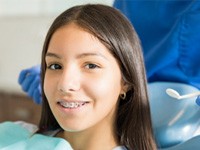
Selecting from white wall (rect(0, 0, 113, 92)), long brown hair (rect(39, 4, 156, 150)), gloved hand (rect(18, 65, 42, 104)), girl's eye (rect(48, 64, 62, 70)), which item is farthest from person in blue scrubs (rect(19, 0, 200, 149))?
white wall (rect(0, 0, 113, 92))

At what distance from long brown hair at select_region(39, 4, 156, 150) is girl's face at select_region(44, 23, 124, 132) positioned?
0.06ft

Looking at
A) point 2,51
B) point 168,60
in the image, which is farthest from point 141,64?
point 2,51

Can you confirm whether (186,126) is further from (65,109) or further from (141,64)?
(65,109)

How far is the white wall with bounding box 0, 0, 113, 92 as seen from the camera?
2.10 m

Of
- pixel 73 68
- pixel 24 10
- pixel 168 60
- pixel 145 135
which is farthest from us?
pixel 24 10

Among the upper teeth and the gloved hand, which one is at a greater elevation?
the upper teeth

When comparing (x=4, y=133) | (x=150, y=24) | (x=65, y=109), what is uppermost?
(x=150, y=24)

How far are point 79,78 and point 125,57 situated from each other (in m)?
0.12

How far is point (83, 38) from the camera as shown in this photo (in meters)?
0.72

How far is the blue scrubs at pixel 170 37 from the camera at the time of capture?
998mm

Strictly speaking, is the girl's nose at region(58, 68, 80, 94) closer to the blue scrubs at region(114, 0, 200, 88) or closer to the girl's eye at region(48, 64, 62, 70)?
the girl's eye at region(48, 64, 62, 70)

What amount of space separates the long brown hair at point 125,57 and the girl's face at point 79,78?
0.06 feet

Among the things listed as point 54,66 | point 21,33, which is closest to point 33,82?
point 54,66

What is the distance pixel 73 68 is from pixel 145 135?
237 millimetres
